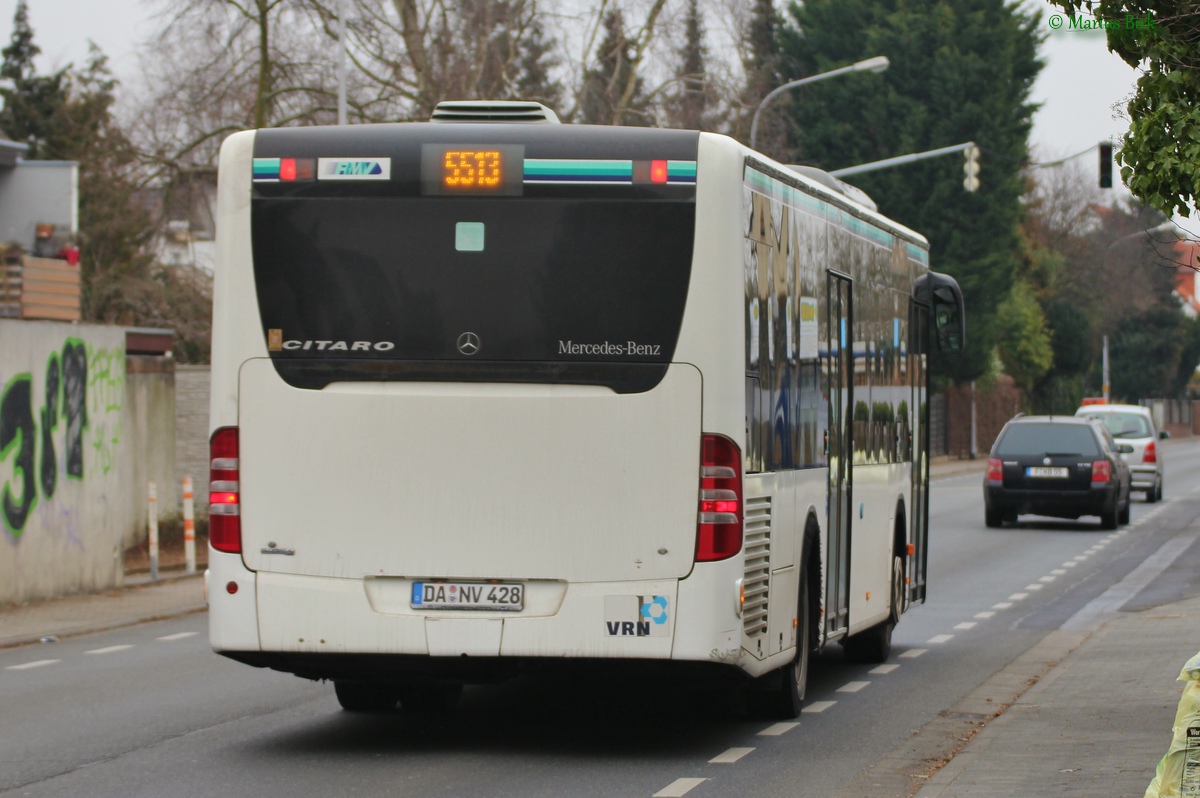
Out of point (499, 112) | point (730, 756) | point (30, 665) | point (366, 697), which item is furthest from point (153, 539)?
point (730, 756)

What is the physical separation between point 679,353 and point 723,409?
12.6 inches

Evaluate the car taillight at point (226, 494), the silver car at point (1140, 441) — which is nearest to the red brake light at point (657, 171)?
the car taillight at point (226, 494)

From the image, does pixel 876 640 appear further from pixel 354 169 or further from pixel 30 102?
pixel 30 102

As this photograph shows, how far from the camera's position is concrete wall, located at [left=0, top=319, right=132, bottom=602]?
18.1m

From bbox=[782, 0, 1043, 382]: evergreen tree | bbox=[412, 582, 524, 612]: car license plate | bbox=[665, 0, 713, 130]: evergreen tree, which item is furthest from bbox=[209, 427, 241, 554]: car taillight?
bbox=[782, 0, 1043, 382]: evergreen tree

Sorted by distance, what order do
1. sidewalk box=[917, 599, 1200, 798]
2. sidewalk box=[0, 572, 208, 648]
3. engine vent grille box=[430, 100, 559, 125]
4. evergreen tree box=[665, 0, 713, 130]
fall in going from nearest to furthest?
sidewalk box=[917, 599, 1200, 798] < engine vent grille box=[430, 100, 559, 125] < sidewalk box=[0, 572, 208, 648] < evergreen tree box=[665, 0, 713, 130]

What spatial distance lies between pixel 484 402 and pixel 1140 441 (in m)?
32.3

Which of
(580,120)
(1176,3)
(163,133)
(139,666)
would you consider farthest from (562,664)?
(580,120)

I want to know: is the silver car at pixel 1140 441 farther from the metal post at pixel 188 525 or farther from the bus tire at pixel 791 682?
the bus tire at pixel 791 682

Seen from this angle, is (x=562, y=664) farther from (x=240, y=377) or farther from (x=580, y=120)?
(x=580, y=120)

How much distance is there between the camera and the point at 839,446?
38.0 ft

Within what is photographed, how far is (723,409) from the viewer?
877 centimetres

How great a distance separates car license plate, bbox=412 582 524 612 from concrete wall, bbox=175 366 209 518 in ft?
70.5

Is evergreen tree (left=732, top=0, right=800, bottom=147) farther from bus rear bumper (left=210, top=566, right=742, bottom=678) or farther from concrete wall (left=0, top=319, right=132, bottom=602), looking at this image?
bus rear bumper (left=210, top=566, right=742, bottom=678)
